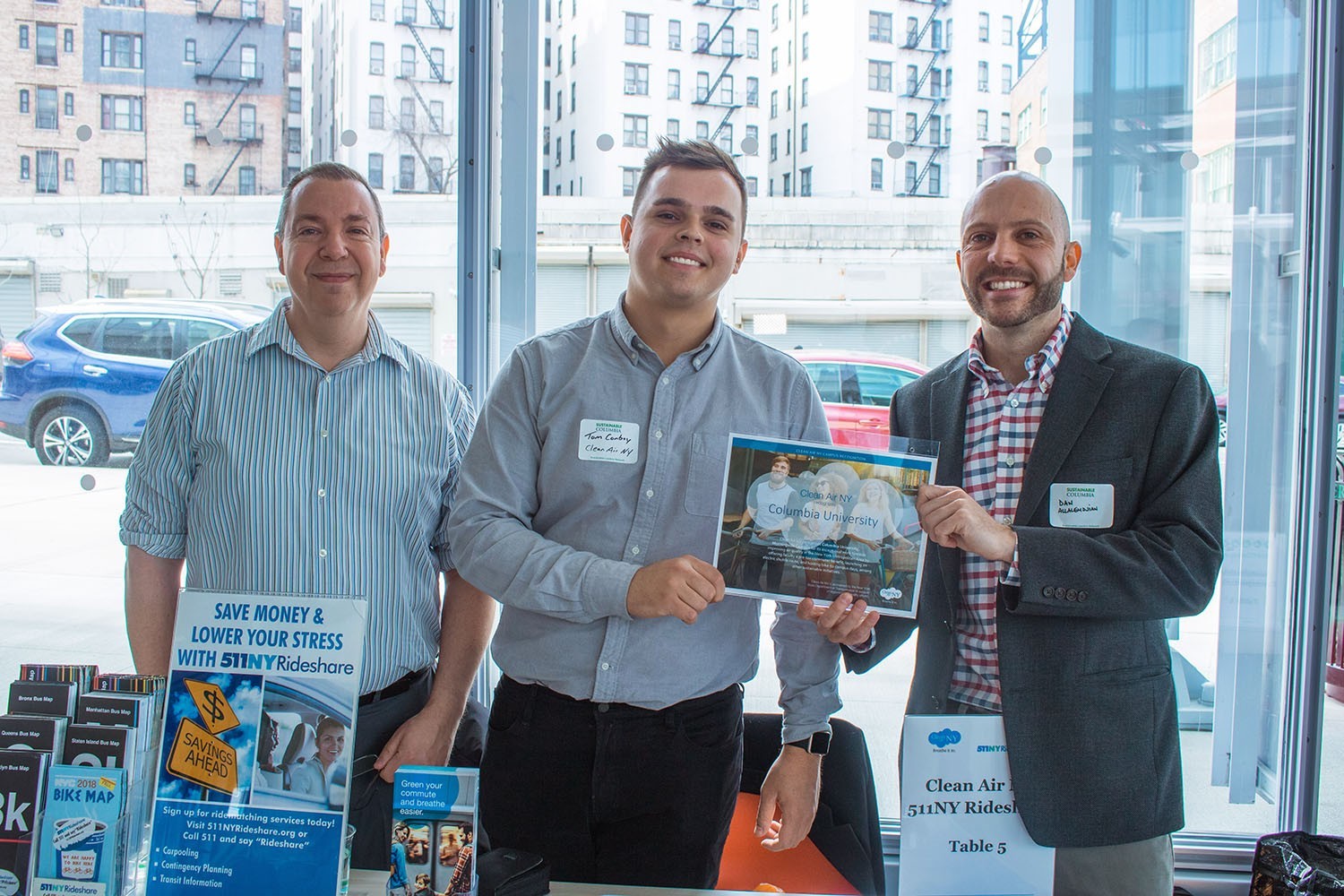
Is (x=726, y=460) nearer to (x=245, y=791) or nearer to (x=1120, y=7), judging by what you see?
(x=245, y=791)

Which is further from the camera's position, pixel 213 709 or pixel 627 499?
pixel 627 499

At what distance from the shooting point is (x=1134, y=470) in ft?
5.54

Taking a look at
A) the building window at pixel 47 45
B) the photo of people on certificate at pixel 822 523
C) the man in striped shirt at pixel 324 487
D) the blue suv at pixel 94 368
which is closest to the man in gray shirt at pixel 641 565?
the photo of people on certificate at pixel 822 523

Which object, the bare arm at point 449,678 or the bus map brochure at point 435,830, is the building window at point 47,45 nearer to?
the bare arm at point 449,678

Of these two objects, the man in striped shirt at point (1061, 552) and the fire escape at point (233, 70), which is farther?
the fire escape at point (233, 70)

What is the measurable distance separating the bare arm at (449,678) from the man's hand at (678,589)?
59 centimetres

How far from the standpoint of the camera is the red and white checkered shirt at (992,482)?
5.81 ft

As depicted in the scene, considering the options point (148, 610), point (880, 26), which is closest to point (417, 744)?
point (148, 610)

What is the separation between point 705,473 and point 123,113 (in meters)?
2.60

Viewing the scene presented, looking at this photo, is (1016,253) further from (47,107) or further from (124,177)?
(47,107)

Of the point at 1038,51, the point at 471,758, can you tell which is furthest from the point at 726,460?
the point at 1038,51

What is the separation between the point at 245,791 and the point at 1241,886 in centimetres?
311

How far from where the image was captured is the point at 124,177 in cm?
309

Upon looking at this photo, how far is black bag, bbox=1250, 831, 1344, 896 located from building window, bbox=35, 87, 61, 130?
3.96 metres
